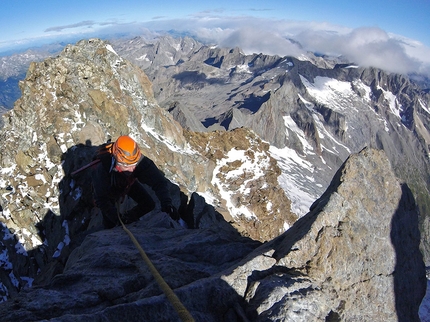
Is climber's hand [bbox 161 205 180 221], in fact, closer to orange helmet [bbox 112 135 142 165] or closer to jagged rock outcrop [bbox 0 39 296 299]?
orange helmet [bbox 112 135 142 165]

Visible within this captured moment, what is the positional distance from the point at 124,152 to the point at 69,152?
2130 centimetres

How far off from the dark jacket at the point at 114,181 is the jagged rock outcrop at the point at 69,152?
523 centimetres

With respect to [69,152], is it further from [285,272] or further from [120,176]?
[285,272]

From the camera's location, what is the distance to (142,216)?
1171 centimetres

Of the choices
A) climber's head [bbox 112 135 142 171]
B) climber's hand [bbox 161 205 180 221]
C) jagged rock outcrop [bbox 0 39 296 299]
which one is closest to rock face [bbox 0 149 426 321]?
climber's hand [bbox 161 205 180 221]

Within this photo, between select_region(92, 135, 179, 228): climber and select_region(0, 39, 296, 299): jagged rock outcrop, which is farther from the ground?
select_region(92, 135, 179, 228): climber

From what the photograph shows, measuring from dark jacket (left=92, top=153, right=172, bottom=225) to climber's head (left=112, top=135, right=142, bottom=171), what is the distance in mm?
371

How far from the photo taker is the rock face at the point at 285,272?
475 cm

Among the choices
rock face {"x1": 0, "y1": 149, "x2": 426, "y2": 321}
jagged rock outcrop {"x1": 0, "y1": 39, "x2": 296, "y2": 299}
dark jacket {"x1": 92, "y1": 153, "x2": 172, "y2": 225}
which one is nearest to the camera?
rock face {"x1": 0, "y1": 149, "x2": 426, "y2": 321}

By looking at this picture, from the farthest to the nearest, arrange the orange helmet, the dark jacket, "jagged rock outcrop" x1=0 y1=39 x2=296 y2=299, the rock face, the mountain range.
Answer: "jagged rock outcrop" x1=0 y1=39 x2=296 y2=299
the dark jacket
the orange helmet
the mountain range
the rock face

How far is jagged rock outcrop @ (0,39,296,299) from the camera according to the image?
889 inches

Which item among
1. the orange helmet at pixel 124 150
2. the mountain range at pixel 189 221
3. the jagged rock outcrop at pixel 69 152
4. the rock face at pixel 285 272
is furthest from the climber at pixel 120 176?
the jagged rock outcrop at pixel 69 152

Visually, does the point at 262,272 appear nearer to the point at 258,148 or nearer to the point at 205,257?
the point at 205,257

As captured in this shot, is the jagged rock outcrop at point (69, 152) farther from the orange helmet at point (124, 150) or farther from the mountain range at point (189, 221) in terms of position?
the orange helmet at point (124, 150)
